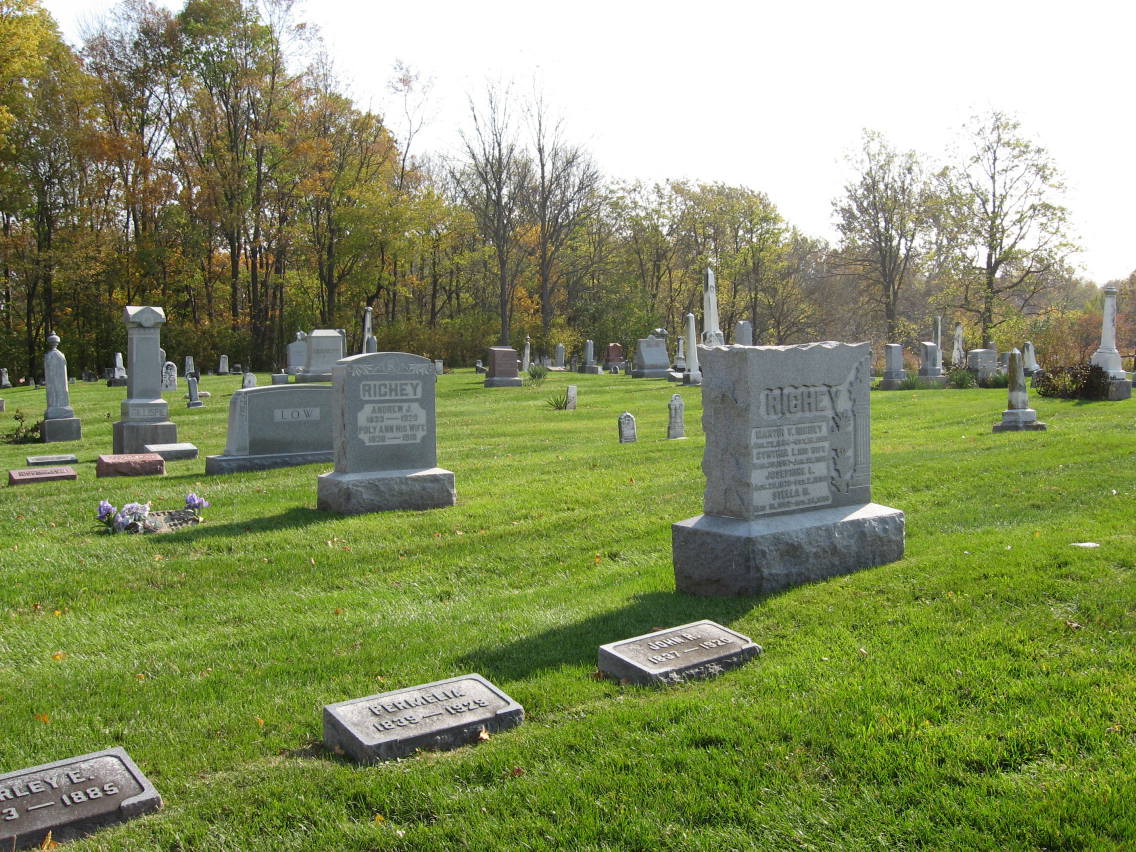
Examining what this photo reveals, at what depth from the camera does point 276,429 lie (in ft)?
42.3

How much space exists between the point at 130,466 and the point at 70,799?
10505 mm

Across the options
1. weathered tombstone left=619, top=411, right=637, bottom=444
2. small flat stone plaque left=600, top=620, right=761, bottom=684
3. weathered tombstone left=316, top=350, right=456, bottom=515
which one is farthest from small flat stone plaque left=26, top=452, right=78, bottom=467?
small flat stone plaque left=600, top=620, right=761, bottom=684

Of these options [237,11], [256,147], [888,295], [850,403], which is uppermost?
[237,11]

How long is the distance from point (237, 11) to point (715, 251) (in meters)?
29.2

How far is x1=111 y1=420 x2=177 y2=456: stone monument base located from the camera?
52.9 ft

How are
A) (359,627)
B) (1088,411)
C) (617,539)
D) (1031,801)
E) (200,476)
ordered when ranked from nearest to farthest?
(1031,801) < (359,627) < (617,539) < (200,476) < (1088,411)

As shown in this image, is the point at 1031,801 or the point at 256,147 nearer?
the point at 1031,801

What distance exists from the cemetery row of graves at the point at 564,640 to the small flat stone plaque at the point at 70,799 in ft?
0.04

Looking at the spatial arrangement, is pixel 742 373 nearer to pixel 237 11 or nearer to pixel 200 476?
pixel 200 476

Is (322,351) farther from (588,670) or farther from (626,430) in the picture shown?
(588,670)

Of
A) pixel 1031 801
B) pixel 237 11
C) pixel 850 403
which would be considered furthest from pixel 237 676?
pixel 237 11

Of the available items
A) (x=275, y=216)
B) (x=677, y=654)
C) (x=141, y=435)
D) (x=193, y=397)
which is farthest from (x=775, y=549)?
(x=275, y=216)

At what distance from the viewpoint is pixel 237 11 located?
41.8 metres

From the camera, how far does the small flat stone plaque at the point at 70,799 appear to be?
3543 mm
